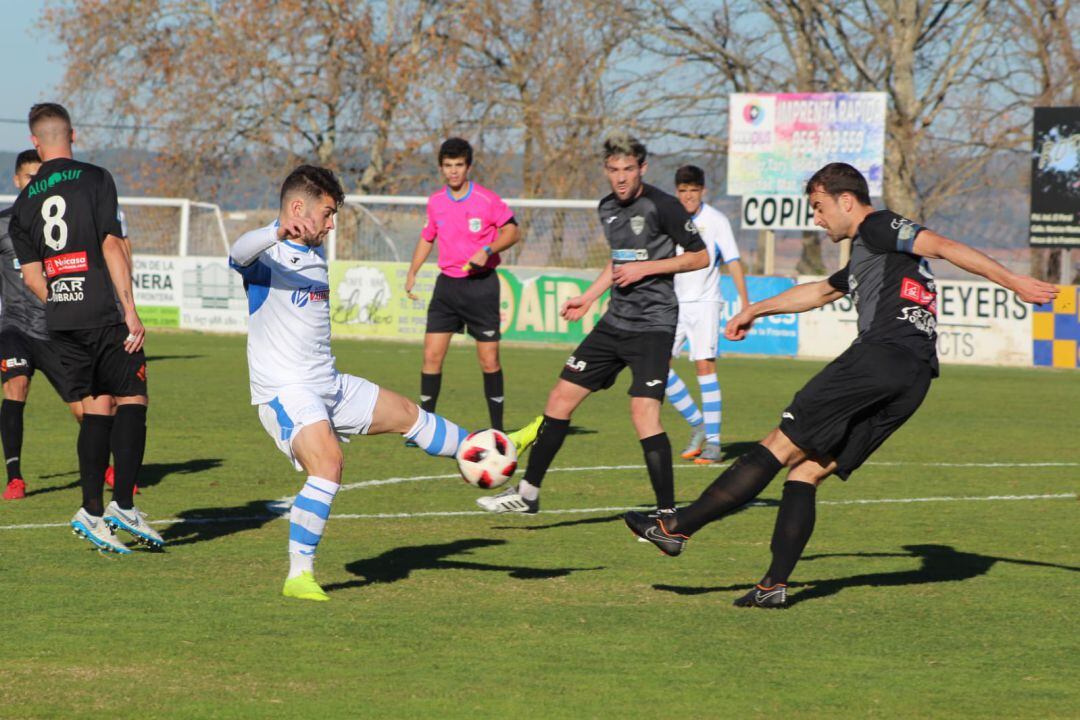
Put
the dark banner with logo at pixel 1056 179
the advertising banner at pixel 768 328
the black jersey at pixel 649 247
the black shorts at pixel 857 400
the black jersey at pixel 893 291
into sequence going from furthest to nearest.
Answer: the dark banner with logo at pixel 1056 179 → the advertising banner at pixel 768 328 → the black jersey at pixel 649 247 → the black jersey at pixel 893 291 → the black shorts at pixel 857 400

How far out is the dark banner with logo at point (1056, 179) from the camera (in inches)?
961

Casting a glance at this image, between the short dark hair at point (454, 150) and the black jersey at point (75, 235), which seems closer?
the black jersey at point (75, 235)

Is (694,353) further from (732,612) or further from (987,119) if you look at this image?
(987,119)

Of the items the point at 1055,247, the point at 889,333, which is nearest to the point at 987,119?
the point at 1055,247

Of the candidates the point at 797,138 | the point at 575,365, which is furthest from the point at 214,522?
the point at 797,138

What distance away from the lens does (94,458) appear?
7.56 metres

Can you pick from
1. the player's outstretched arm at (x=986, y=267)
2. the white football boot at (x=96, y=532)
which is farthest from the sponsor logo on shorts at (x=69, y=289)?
the player's outstretched arm at (x=986, y=267)

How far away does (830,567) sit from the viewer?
7344mm

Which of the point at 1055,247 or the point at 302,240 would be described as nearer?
the point at 302,240

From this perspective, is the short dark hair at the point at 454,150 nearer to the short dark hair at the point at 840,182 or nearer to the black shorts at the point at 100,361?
the black shorts at the point at 100,361

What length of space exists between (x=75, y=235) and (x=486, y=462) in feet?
8.09

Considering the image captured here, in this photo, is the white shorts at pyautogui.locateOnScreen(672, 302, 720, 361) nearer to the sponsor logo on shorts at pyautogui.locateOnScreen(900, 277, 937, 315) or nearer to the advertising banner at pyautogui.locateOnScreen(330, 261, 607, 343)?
the sponsor logo on shorts at pyautogui.locateOnScreen(900, 277, 937, 315)

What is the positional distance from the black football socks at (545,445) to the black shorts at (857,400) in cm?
238

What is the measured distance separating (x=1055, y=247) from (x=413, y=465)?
16.5m
